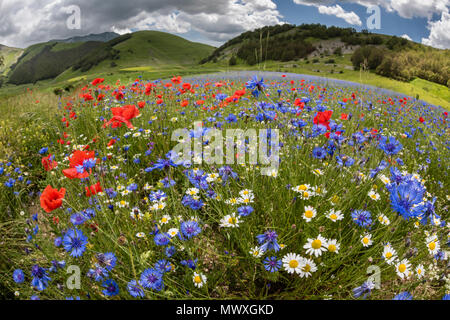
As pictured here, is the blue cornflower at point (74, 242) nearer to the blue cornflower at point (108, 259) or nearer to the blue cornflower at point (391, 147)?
the blue cornflower at point (108, 259)

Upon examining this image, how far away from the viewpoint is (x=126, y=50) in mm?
110062

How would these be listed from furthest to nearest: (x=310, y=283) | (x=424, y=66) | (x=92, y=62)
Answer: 1. (x=92, y=62)
2. (x=424, y=66)
3. (x=310, y=283)

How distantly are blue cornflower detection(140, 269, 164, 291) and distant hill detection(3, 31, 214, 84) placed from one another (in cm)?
10355

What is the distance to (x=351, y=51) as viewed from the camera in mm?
29297

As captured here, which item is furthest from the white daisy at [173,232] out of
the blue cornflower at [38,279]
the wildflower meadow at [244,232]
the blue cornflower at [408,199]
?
the blue cornflower at [408,199]

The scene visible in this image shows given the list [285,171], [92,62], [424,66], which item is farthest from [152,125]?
[92,62]

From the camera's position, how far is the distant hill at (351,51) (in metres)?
7.44

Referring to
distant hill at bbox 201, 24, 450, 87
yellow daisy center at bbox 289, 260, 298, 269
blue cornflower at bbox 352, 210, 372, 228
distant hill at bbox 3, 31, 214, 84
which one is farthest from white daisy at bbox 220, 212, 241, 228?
distant hill at bbox 3, 31, 214, 84

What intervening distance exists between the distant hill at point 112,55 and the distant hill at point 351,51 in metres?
69.1

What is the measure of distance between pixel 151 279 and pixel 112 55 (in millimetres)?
124833

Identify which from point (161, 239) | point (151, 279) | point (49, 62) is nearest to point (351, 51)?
point (161, 239)

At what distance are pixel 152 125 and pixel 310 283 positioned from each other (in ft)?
10.4
